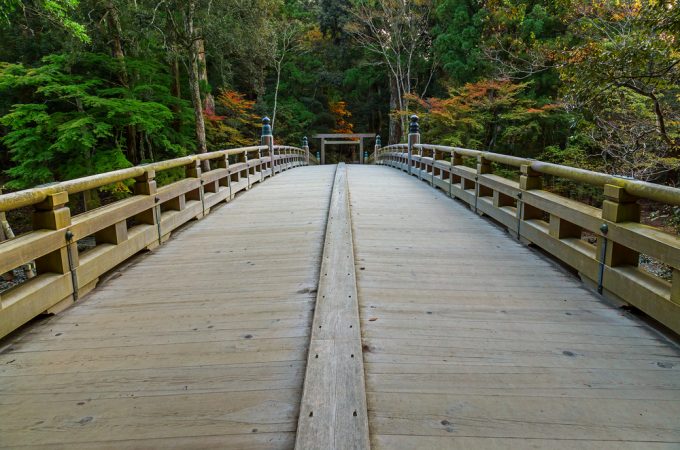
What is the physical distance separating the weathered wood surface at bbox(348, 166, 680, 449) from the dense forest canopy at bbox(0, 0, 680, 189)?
292cm

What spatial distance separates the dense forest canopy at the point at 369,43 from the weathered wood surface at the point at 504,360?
2.92 meters

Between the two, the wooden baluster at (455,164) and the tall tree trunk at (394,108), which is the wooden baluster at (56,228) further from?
the tall tree trunk at (394,108)

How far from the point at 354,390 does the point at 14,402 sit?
1.39 m

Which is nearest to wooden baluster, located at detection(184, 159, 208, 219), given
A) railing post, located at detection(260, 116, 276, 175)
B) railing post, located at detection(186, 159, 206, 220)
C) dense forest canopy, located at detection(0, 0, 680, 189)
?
railing post, located at detection(186, 159, 206, 220)

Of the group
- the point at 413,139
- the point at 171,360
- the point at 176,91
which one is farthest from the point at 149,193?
the point at 176,91

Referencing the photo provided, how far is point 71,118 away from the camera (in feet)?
41.6

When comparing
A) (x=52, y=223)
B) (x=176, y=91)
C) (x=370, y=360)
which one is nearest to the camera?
(x=370, y=360)

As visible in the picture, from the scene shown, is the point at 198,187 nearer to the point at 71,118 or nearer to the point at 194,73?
the point at 71,118

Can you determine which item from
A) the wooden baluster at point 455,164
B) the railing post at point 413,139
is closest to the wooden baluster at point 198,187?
the wooden baluster at point 455,164

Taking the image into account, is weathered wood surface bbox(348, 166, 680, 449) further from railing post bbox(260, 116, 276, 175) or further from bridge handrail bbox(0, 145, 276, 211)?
railing post bbox(260, 116, 276, 175)

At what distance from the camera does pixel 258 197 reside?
310 inches

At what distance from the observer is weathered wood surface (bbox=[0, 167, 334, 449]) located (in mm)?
1790

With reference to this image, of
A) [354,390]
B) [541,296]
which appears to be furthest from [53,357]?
[541,296]

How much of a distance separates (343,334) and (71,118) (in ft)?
42.0
